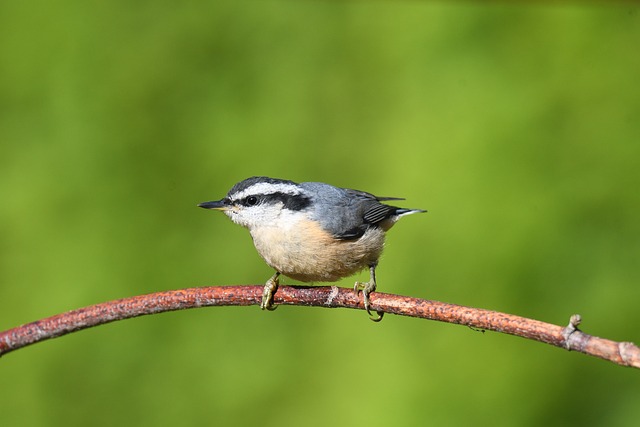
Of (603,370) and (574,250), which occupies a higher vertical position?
(574,250)

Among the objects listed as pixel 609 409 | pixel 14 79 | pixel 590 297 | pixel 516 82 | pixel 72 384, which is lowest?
pixel 72 384

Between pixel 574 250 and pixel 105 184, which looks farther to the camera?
pixel 105 184

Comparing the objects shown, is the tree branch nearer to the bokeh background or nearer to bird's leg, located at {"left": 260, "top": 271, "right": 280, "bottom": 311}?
bird's leg, located at {"left": 260, "top": 271, "right": 280, "bottom": 311}

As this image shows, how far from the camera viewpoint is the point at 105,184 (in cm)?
387

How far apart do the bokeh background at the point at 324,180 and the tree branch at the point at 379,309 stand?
1.50 metres

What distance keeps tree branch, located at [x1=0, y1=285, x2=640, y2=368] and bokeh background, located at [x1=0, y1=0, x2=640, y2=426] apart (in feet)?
4.90

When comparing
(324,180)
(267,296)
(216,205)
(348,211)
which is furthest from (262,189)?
(324,180)

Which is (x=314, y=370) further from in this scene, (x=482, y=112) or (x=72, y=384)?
(x=482, y=112)

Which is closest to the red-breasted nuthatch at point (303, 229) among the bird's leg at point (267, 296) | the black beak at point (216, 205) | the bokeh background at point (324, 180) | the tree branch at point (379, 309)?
the black beak at point (216, 205)

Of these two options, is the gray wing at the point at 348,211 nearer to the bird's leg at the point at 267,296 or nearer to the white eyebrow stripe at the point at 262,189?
the white eyebrow stripe at the point at 262,189

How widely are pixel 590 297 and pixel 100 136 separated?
101 inches

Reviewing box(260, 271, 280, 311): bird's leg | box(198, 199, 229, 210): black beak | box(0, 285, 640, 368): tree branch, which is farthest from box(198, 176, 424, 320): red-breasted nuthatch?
box(0, 285, 640, 368): tree branch

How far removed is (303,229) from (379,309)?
998mm

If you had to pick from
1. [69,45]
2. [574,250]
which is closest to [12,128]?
[69,45]
